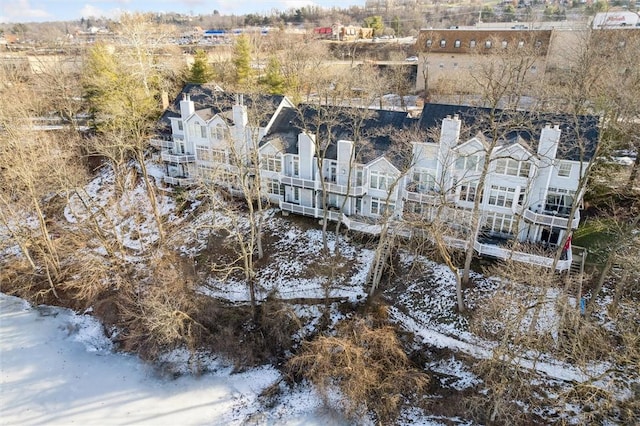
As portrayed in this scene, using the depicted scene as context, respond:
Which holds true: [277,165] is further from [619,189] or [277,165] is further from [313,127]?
[619,189]

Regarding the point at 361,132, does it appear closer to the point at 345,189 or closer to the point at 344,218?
the point at 345,189

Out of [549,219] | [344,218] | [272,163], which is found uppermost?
[272,163]

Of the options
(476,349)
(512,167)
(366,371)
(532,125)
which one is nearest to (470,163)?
(512,167)

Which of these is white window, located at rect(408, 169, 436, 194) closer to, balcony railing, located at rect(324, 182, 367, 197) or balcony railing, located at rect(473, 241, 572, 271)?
balcony railing, located at rect(324, 182, 367, 197)

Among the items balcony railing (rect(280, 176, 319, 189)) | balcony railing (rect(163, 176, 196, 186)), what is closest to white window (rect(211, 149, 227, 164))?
balcony railing (rect(163, 176, 196, 186))

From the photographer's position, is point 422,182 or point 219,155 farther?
point 219,155

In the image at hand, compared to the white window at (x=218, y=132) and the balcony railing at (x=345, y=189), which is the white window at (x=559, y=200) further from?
the white window at (x=218, y=132)

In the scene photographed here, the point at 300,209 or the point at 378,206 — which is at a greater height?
the point at 378,206
